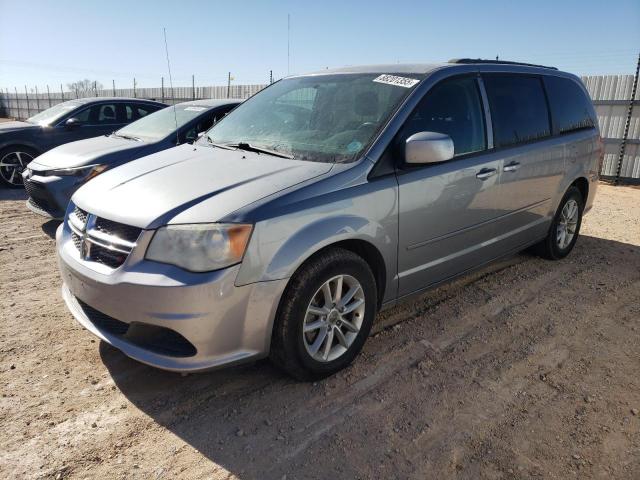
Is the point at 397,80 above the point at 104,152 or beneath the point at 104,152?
above

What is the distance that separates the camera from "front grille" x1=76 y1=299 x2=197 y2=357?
7.98 ft

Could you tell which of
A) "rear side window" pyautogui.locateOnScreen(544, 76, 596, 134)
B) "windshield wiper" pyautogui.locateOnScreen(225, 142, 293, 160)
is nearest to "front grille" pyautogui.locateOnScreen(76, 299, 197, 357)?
"windshield wiper" pyautogui.locateOnScreen(225, 142, 293, 160)

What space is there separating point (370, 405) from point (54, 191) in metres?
4.39

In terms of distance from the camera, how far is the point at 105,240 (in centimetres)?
258

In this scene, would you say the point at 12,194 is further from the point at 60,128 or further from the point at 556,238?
the point at 556,238

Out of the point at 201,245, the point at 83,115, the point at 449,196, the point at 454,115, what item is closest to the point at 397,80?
the point at 454,115

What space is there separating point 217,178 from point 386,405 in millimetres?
1601

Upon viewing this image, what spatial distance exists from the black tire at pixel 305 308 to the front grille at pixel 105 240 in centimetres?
85

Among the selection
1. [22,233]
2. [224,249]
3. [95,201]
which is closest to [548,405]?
[224,249]

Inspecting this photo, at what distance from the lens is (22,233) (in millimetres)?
5707

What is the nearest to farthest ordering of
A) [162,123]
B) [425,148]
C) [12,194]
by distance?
1. [425,148]
2. [162,123]
3. [12,194]

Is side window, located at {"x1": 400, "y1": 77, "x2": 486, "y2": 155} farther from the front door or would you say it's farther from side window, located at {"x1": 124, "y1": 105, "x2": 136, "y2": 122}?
side window, located at {"x1": 124, "y1": 105, "x2": 136, "y2": 122}

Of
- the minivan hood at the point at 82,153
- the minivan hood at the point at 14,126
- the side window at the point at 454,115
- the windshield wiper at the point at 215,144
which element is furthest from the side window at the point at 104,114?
the side window at the point at 454,115

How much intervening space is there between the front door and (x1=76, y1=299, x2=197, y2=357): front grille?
1.45m
